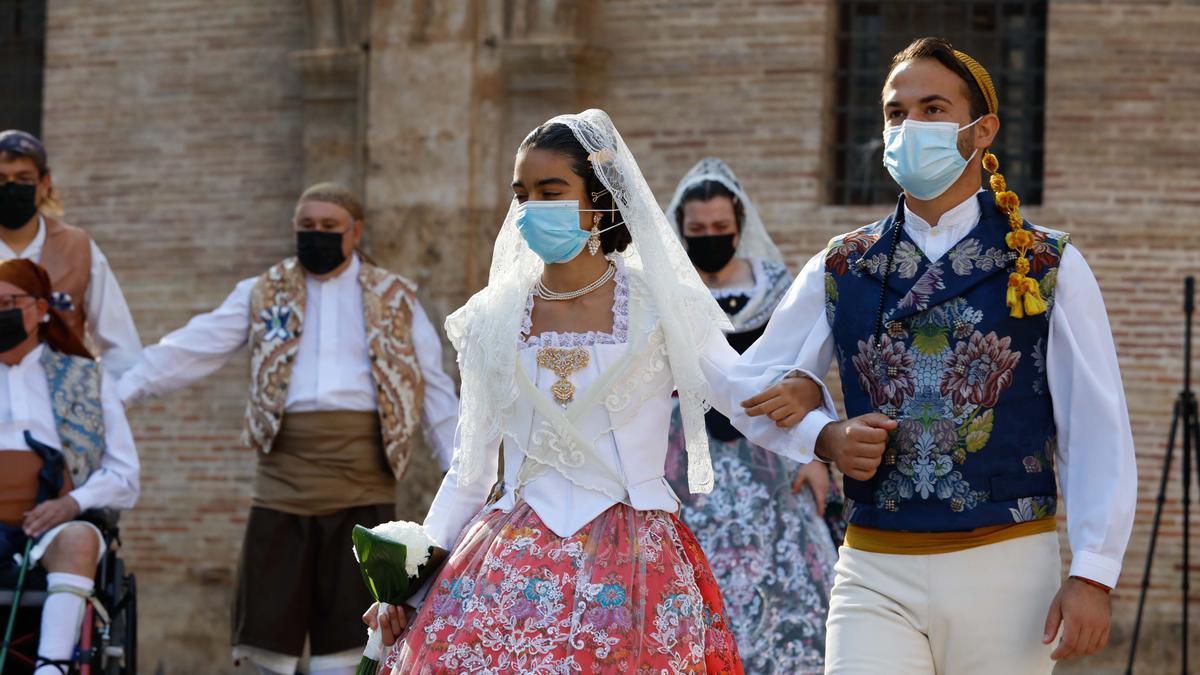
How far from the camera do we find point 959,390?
4.20 metres

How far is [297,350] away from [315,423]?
29 cm

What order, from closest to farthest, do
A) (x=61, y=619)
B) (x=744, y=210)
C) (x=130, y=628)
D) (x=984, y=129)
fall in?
(x=984, y=129)
(x=61, y=619)
(x=130, y=628)
(x=744, y=210)

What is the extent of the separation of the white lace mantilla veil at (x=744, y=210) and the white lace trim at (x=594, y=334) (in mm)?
2517

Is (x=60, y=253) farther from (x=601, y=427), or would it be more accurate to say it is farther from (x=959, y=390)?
(x=959, y=390)

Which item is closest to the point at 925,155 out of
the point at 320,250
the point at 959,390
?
the point at 959,390

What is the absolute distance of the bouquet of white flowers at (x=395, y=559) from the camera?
4520 mm

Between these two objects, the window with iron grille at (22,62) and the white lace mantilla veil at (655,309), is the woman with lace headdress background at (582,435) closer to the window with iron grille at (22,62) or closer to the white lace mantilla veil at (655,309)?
the white lace mantilla veil at (655,309)

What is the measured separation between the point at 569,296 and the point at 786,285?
2535 mm

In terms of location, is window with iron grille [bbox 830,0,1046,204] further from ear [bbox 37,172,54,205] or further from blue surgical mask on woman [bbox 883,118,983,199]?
blue surgical mask on woman [bbox 883,118,983,199]

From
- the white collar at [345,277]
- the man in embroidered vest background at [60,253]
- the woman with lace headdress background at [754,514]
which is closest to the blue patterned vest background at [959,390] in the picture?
the woman with lace headdress background at [754,514]

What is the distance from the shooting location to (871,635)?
13.6 ft

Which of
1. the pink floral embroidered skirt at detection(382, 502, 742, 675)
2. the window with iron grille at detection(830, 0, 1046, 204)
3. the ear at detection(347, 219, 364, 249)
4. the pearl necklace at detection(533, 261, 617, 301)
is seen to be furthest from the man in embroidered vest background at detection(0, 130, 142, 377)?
the window with iron grille at detection(830, 0, 1046, 204)

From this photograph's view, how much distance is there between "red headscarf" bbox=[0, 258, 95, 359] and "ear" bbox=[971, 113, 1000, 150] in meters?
4.08

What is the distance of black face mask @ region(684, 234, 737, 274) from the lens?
718cm
